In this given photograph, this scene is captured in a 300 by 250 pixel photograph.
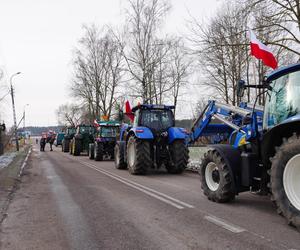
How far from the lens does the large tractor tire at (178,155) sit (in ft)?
39.3

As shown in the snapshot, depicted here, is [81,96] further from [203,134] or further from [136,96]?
[203,134]

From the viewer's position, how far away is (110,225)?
216 inches

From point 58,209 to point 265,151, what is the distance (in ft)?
13.3

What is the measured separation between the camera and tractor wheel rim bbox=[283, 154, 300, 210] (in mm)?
4988

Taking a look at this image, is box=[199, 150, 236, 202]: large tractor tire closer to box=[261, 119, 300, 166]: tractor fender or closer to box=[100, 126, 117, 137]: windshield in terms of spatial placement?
box=[261, 119, 300, 166]: tractor fender

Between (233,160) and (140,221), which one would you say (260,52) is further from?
(140,221)

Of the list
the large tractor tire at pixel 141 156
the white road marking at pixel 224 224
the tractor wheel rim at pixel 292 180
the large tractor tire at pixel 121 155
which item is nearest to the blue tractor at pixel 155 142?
the large tractor tire at pixel 141 156

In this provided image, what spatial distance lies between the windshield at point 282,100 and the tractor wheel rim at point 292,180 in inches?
31.8

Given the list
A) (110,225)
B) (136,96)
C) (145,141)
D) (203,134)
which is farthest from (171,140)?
(136,96)

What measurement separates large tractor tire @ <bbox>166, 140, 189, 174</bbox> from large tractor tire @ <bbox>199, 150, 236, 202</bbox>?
453cm

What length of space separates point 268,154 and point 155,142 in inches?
266

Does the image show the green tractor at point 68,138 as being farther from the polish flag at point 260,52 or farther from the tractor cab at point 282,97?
the tractor cab at point 282,97

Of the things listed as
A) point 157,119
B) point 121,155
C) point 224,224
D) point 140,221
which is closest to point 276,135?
point 224,224

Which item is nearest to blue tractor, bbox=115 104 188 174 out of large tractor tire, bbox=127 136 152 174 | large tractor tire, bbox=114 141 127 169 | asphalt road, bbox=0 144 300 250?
large tractor tire, bbox=127 136 152 174
